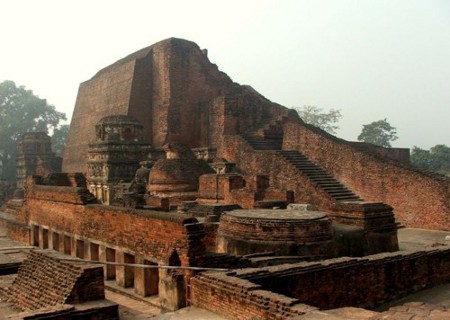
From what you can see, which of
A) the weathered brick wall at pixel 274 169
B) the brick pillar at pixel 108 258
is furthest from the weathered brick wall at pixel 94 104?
the brick pillar at pixel 108 258

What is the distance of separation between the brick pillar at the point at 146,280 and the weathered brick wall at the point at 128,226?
0.31 m

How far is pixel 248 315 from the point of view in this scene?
16.3 ft

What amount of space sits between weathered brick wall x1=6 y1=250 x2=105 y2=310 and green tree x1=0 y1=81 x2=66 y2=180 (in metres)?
37.7

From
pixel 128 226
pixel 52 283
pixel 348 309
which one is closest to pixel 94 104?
pixel 128 226

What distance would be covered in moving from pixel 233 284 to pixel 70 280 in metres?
2.18

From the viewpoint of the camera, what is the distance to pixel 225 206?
1182cm

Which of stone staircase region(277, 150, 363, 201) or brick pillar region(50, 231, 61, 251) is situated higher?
stone staircase region(277, 150, 363, 201)

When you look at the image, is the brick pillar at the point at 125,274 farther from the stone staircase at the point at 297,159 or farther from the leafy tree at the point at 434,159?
the leafy tree at the point at 434,159

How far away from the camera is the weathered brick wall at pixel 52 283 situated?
584 cm

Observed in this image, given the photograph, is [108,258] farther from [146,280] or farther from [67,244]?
[67,244]

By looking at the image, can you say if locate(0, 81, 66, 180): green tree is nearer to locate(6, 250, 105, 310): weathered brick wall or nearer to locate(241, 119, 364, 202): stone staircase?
locate(241, 119, 364, 202): stone staircase

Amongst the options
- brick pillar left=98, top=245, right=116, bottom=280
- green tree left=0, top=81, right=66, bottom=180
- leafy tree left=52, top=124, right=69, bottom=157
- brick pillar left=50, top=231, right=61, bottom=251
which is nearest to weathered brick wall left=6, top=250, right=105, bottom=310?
brick pillar left=98, top=245, right=116, bottom=280

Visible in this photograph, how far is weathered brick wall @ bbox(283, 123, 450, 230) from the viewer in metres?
13.0

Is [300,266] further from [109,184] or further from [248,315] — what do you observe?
[109,184]
